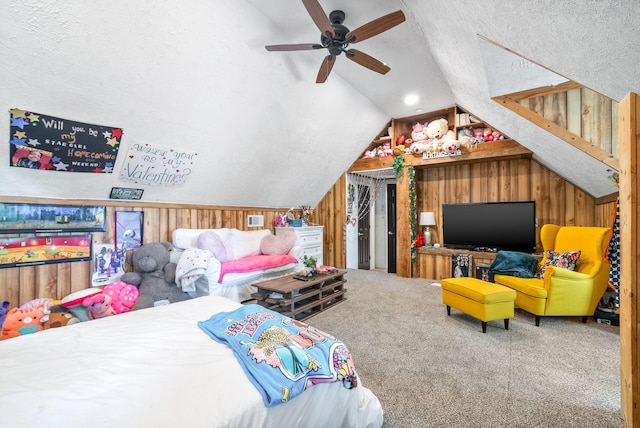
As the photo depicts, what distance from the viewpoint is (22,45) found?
1861 millimetres

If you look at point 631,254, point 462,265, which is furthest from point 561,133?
point 462,265

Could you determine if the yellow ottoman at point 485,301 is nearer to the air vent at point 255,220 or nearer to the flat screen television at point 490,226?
the flat screen television at point 490,226

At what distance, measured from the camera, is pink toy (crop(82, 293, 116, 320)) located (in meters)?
2.54

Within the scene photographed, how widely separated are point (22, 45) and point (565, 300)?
16.7 ft

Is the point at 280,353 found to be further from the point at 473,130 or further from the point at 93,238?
the point at 473,130

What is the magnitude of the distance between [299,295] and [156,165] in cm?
217

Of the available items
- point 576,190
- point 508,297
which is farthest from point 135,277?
point 576,190

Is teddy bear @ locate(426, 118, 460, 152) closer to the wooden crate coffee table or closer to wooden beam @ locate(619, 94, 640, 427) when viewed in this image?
the wooden crate coffee table

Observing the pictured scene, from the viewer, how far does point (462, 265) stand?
15.0 feet

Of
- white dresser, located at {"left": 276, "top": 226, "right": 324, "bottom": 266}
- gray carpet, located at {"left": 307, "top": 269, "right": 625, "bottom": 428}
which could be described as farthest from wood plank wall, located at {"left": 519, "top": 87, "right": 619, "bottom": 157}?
white dresser, located at {"left": 276, "top": 226, "right": 324, "bottom": 266}

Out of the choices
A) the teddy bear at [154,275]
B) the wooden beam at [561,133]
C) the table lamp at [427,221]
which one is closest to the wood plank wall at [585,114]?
the wooden beam at [561,133]

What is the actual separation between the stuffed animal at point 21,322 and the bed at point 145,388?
37.7 inches

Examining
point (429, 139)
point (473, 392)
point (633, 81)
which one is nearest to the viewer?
point (633, 81)

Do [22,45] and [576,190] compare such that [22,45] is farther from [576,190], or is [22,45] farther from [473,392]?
[576,190]
